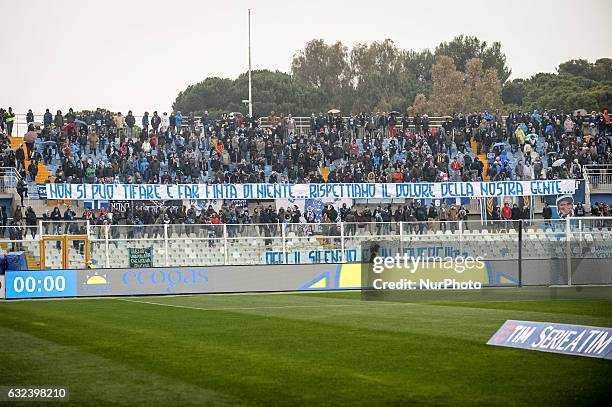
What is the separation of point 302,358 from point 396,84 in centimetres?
10015

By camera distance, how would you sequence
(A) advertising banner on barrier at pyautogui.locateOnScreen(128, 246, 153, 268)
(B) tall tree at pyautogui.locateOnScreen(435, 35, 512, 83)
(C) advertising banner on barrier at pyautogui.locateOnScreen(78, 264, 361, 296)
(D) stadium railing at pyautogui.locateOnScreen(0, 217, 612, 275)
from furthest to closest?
(B) tall tree at pyautogui.locateOnScreen(435, 35, 512, 83), (A) advertising banner on barrier at pyautogui.locateOnScreen(128, 246, 153, 268), (C) advertising banner on barrier at pyautogui.locateOnScreen(78, 264, 361, 296), (D) stadium railing at pyautogui.locateOnScreen(0, 217, 612, 275)

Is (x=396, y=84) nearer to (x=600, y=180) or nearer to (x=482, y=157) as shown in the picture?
(x=482, y=157)

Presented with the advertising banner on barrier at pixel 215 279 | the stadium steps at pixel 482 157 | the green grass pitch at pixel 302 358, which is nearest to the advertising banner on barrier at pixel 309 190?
the stadium steps at pixel 482 157

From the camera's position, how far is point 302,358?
1364 centimetres

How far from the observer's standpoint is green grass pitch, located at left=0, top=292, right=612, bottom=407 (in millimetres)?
10633

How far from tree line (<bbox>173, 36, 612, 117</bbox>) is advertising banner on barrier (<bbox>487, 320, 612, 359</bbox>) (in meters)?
76.7

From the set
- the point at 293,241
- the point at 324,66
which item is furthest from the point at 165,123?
the point at 324,66

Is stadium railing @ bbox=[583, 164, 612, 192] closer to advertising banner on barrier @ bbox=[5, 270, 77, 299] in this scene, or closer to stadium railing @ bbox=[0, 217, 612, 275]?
stadium railing @ bbox=[0, 217, 612, 275]

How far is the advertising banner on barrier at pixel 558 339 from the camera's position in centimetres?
1324

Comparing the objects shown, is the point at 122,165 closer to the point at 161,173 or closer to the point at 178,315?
the point at 161,173

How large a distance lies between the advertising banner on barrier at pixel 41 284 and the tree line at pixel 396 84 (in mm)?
65931

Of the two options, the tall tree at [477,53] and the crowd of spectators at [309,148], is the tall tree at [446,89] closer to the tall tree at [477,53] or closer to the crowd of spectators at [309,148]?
the tall tree at [477,53]

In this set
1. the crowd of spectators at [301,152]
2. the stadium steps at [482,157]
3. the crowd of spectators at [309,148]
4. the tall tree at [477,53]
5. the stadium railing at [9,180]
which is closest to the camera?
the stadium railing at [9,180]

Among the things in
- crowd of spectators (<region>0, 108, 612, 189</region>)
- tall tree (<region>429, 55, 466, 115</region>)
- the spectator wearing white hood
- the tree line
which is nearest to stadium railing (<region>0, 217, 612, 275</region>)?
crowd of spectators (<region>0, 108, 612, 189</region>)
